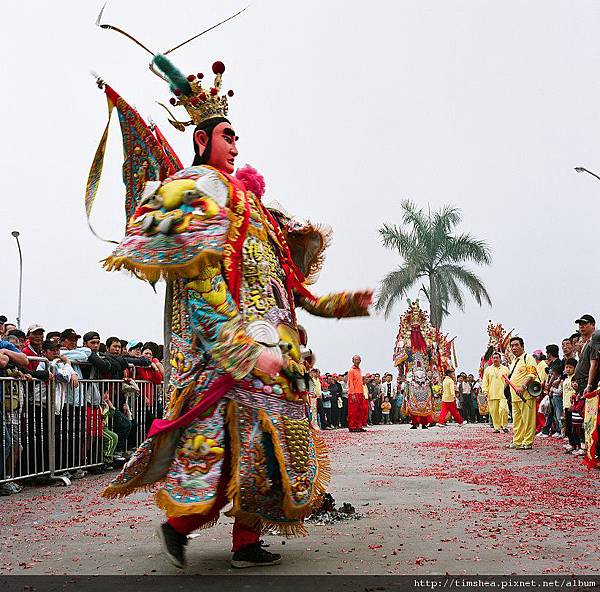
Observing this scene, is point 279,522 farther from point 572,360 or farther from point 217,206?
point 572,360

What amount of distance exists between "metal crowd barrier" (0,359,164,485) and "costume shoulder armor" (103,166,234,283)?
4397 millimetres

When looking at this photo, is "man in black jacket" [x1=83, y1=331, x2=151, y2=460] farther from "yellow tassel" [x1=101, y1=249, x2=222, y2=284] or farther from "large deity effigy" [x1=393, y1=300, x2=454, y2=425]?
"large deity effigy" [x1=393, y1=300, x2=454, y2=425]

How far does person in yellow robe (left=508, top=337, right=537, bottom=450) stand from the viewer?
1267 centimetres

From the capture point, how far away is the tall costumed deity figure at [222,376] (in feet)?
12.2

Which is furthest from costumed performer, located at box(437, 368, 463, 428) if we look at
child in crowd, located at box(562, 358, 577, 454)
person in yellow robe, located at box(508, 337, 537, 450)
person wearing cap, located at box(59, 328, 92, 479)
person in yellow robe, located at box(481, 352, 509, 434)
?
person wearing cap, located at box(59, 328, 92, 479)

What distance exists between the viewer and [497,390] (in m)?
17.5

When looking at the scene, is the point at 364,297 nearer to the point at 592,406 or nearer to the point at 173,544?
the point at 173,544

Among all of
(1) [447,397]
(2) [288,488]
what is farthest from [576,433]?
(1) [447,397]

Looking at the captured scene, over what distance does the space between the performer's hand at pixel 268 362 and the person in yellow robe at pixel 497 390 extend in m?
13.9

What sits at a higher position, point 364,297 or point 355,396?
point 364,297

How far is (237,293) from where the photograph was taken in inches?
155

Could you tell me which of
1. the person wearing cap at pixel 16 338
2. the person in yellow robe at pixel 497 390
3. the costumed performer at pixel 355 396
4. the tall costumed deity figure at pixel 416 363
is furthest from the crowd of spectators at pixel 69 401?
the tall costumed deity figure at pixel 416 363

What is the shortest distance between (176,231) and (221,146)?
715 millimetres

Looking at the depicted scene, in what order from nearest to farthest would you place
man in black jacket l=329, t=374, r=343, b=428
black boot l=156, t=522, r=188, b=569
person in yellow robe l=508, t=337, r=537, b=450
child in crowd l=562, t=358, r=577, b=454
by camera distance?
black boot l=156, t=522, r=188, b=569, child in crowd l=562, t=358, r=577, b=454, person in yellow robe l=508, t=337, r=537, b=450, man in black jacket l=329, t=374, r=343, b=428
